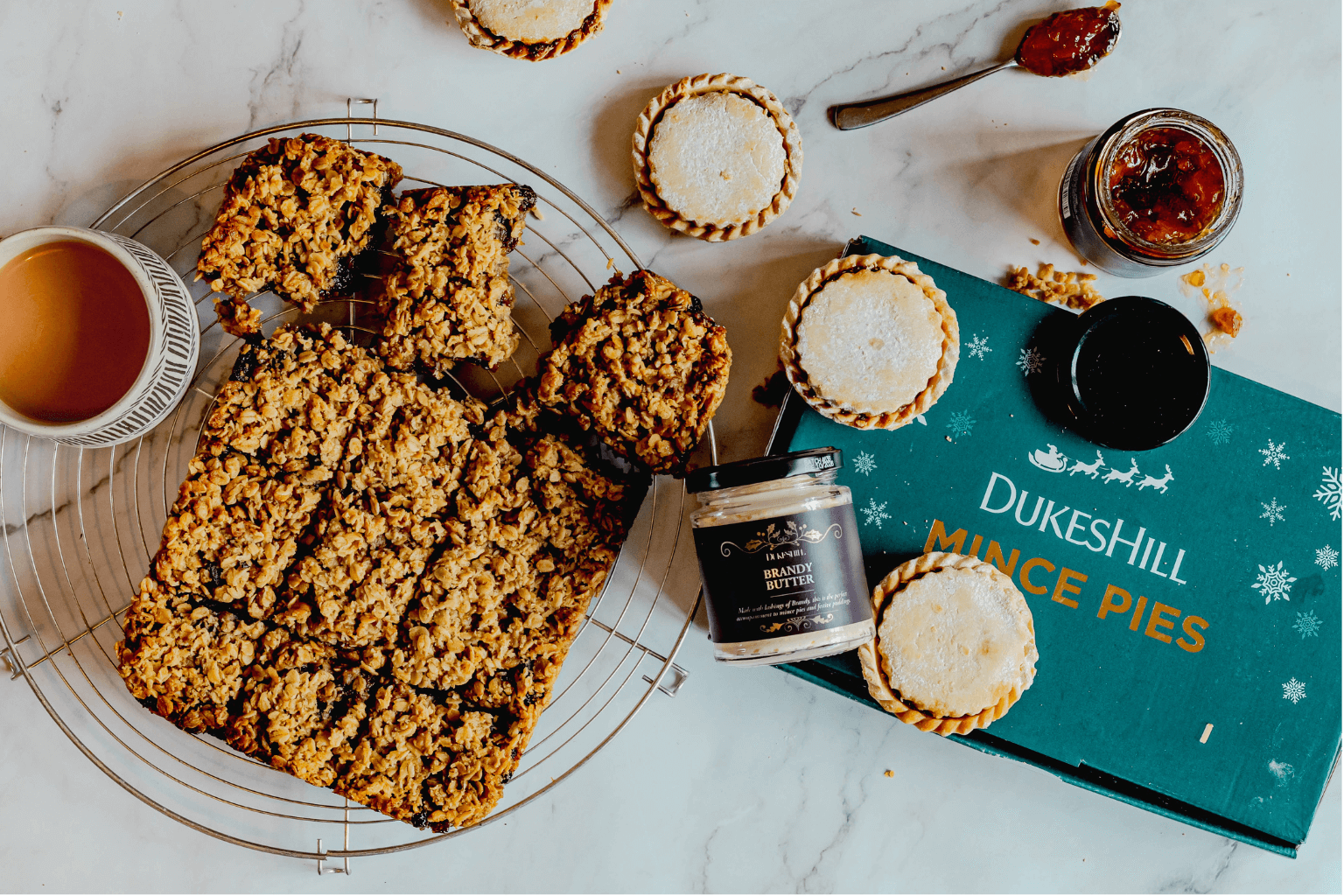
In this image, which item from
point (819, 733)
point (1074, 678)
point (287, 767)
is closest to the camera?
point (287, 767)

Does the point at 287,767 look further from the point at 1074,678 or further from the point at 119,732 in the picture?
the point at 1074,678

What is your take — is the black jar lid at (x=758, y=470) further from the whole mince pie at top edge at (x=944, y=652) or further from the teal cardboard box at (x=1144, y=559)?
the whole mince pie at top edge at (x=944, y=652)

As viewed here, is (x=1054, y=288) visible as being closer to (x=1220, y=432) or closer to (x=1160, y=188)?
(x=1160, y=188)

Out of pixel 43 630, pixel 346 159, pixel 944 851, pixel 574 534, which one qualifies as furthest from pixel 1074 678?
pixel 43 630

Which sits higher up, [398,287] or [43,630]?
[398,287]

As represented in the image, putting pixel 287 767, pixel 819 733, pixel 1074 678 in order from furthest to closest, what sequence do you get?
pixel 819 733
pixel 1074 678
pixel 287 767

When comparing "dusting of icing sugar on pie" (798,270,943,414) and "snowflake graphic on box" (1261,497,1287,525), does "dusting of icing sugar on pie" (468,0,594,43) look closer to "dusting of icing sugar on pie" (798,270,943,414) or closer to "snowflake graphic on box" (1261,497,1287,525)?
"dusting of icing sugar on pie" (798,270,943,414)

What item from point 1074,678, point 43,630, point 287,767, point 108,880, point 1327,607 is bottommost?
point 108,880
